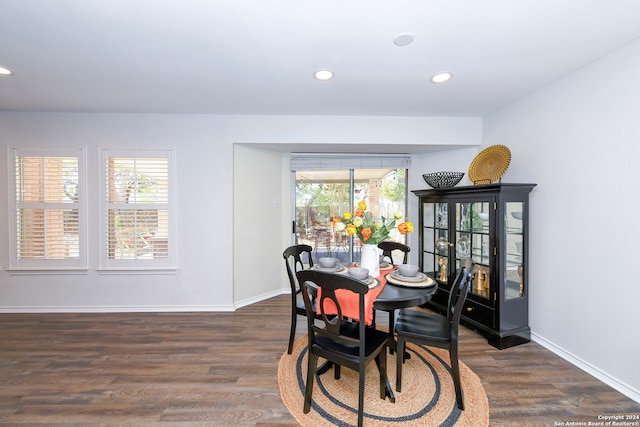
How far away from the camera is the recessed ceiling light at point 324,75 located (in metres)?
2.13

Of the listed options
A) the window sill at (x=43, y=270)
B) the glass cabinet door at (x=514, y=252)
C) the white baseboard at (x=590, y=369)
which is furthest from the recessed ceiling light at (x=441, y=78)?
the window sill at (x=43, y=270)

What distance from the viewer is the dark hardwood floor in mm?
1651

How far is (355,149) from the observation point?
3.53m

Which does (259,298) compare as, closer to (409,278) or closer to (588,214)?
(409,278)

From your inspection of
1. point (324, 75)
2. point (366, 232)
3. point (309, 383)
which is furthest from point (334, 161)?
point (309, 383)

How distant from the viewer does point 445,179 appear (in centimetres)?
299

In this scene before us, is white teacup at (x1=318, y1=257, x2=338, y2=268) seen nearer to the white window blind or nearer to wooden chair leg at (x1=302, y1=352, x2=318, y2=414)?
wooden chair leg at (x1=302, y1=352, x2=318, y2=414)

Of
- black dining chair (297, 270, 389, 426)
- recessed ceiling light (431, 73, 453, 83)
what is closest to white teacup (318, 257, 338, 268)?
black dining chair (297, 270, 389, 426)

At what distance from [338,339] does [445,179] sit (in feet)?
7.42

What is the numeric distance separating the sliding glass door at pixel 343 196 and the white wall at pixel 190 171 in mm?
764

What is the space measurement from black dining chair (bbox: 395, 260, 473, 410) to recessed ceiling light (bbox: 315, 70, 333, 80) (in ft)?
6.04

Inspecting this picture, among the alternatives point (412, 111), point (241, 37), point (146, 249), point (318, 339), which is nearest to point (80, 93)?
point (146, 249)

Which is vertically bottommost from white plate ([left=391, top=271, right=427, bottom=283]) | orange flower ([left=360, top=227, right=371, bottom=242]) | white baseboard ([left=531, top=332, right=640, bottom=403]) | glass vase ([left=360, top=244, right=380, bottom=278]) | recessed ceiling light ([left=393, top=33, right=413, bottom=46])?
white baseboard ([left=531, top=332, right=640, bottom=403])

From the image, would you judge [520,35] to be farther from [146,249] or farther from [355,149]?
[146,249]
